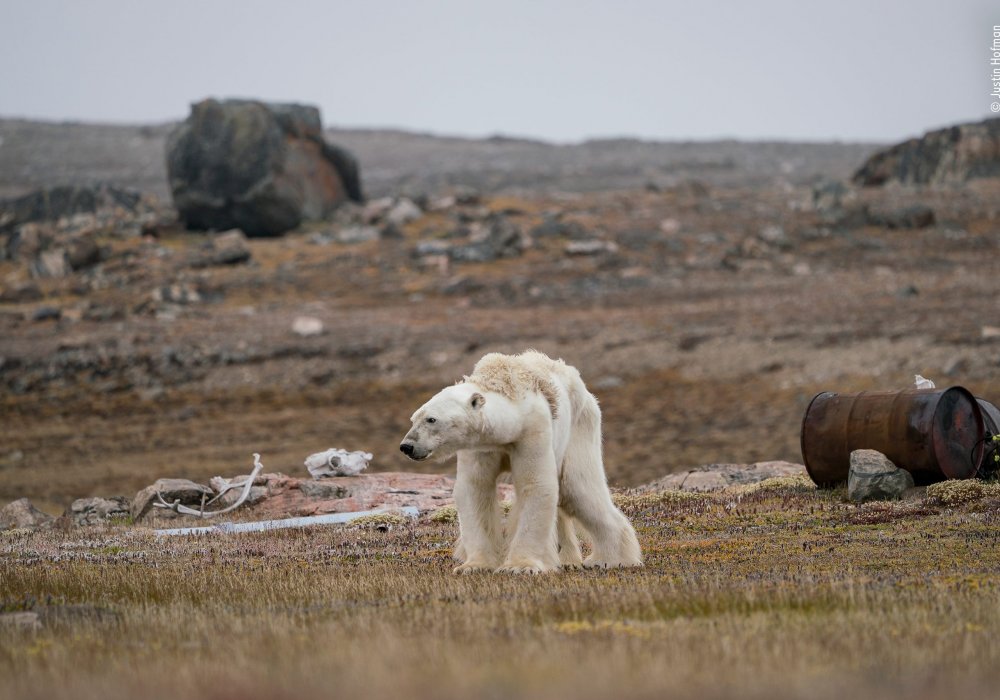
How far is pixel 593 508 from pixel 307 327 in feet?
125

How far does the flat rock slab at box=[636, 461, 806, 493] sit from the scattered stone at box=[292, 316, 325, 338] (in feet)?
92.1

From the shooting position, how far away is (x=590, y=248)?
60.5m

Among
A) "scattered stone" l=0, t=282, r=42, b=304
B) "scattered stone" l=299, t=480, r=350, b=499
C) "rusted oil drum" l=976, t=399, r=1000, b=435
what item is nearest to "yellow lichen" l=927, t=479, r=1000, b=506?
"rusted oil drum" l=976, t=399, r=1000, b=435

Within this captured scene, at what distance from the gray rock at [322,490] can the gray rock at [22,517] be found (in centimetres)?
397

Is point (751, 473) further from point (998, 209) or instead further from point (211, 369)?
point (998, 209)

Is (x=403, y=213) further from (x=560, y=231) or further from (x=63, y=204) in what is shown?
(x=63, y=204)

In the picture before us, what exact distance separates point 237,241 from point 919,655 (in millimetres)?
57346

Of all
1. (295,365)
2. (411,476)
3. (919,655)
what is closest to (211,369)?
(295,365)

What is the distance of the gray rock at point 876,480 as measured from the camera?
17.3 meters

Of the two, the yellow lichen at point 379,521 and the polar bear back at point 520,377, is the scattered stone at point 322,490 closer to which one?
the yellow lichen at point 379,521

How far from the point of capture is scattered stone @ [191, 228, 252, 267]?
59688 mm

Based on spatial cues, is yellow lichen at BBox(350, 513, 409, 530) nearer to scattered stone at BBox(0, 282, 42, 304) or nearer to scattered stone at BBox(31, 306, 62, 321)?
scattered stone at BBox(31, 306, 62, 321)

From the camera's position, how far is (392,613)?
8.14 m

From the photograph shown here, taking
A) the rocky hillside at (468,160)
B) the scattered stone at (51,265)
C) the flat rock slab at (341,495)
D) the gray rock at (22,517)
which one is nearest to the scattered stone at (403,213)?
the scattered stone at (51,265)
